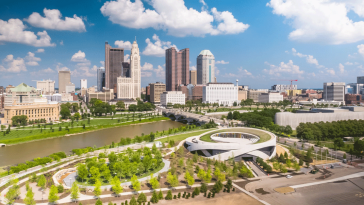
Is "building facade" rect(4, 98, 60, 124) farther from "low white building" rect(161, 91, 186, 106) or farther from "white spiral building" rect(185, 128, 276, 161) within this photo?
"low white building" rect(161, 91, 186, 106)

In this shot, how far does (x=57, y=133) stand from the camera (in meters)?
46.1

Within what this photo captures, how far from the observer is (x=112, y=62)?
160 m

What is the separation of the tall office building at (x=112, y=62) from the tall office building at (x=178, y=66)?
34.6m

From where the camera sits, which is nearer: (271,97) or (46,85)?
(271,97)

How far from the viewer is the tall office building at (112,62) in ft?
520

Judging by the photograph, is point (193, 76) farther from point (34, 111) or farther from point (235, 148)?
point (235, 148)

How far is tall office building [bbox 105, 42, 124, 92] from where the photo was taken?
15862 cm

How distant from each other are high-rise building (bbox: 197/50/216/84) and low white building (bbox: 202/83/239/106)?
4013cm

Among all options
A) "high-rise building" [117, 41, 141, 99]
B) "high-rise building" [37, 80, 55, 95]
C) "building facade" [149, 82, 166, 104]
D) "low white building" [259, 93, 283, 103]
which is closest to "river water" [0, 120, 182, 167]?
"high-rise building" [117, 41, 141, 99]

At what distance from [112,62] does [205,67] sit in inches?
2284

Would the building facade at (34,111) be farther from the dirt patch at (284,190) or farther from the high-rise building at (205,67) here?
the high-rise building at (205,67)

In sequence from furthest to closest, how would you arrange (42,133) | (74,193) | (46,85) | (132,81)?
(46,85) < (132,81) < (42,133) < (74,193)

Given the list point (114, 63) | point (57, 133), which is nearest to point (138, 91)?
point (114, 63)

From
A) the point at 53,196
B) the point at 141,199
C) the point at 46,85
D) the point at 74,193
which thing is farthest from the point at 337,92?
the point at 46,85
